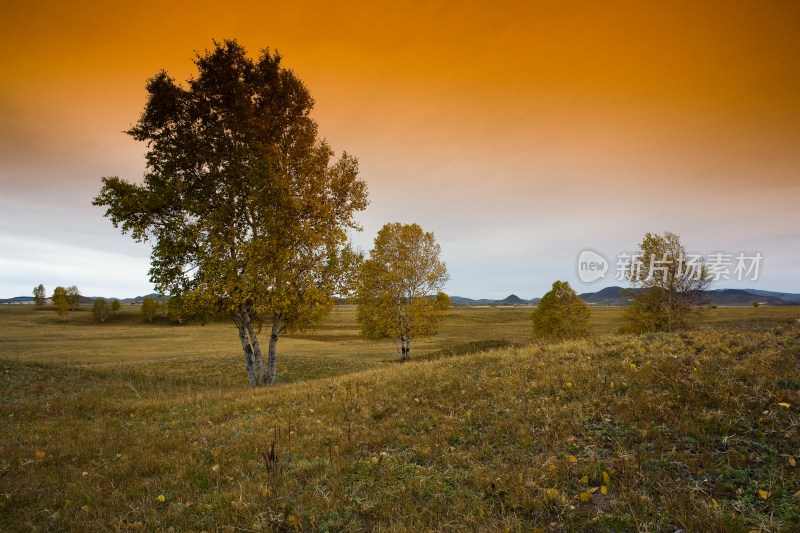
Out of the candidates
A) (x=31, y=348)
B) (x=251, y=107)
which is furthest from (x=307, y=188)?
(x=31, y=348)

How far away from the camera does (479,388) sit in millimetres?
9141

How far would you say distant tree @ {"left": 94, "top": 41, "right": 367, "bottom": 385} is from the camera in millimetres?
16438

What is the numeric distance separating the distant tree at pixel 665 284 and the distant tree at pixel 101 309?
362 ft

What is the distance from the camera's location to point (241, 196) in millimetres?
17422

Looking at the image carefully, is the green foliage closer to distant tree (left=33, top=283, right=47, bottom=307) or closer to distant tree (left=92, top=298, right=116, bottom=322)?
distant tree (left=92, top=298, right=116, bottom=322)

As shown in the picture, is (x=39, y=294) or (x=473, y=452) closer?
(x=473, y=452)

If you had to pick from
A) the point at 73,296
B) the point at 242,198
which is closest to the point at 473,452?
the point at 242,198

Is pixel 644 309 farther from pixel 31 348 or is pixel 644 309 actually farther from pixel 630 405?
pixel 31 348

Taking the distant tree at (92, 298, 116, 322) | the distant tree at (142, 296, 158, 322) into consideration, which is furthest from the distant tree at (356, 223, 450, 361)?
the distant tree at (92, 298, 116, 322)

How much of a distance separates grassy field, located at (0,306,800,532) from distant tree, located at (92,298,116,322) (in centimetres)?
10271

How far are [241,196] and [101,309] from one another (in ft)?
337

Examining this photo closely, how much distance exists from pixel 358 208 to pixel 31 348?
171ft

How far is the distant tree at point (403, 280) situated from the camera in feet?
112

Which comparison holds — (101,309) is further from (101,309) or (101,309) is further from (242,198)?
(242,198)
